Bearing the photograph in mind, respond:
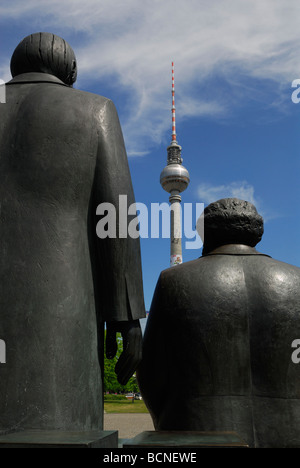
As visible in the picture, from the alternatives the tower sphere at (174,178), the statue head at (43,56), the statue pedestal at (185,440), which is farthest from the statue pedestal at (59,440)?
the tower sphere at (174,178)

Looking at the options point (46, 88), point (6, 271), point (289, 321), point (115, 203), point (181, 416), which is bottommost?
point (181, 416)

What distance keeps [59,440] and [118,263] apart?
1.18m

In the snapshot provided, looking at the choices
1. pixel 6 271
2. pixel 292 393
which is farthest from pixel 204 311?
pixel 6 271

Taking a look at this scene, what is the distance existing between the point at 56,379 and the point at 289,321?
1.51 metres

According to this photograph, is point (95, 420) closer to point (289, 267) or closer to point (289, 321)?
point (289, 321)

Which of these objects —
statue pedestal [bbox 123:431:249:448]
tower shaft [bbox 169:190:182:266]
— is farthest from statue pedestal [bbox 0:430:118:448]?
tower shaft [bbox 169:190:182:266]

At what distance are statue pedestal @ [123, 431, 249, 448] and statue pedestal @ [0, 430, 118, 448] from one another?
3.5 inches

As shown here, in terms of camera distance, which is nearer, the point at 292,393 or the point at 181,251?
the point at 292,393

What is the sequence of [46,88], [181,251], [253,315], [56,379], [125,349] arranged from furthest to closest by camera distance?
[181,251] → [253,315] → [46,88] → [125,349] → [56,379]

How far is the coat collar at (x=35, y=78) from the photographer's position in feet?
10.0

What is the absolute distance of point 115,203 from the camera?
9.14 feet

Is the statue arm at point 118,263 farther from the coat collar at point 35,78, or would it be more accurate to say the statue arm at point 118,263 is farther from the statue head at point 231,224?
the statue head at point 231,224

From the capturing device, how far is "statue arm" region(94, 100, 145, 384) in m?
2.73

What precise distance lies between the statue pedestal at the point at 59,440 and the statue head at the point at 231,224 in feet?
6.27
